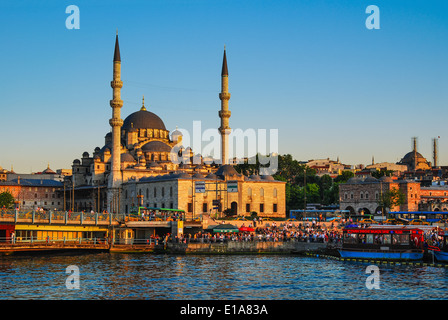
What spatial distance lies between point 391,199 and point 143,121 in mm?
39201

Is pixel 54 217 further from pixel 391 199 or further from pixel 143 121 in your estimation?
pixel 143 121

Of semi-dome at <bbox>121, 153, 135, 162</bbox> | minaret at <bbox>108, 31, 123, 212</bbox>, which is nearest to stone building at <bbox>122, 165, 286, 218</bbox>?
minaret at <bbox>108, 31, 123, 212</bbox>

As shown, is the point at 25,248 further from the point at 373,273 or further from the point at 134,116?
the point at 134,116

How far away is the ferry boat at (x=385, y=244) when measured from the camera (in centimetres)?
3906

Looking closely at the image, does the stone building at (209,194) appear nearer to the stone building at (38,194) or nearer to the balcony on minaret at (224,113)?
the balcony on minaret at (224,113)

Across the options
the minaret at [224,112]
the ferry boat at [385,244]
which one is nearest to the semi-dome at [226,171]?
the minaret at [224,112]

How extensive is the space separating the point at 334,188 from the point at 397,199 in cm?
2053

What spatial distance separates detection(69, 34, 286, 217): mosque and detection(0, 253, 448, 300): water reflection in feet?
85.4

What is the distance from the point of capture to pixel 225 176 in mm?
77312

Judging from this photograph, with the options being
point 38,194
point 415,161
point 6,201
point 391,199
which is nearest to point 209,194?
point 391,199

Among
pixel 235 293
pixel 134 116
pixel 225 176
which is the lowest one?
pixel 235 293

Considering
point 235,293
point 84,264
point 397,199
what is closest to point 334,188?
point 397,199

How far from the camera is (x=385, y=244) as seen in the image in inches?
1571

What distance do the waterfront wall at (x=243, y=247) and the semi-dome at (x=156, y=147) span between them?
47.5 meters
